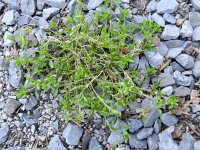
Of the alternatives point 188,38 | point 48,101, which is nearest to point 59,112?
point 48,101

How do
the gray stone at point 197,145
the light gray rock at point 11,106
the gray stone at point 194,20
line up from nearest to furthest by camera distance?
the gray stone at point 197,145 → the light gray rock at point 11,106 → the gray stone at point 194,20

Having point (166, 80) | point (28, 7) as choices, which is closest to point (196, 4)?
point (166, 80)

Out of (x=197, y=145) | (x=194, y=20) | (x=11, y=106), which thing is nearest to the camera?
(x=197, y=145)

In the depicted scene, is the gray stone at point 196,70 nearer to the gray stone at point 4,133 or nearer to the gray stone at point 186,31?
the gray stone at point 186,31

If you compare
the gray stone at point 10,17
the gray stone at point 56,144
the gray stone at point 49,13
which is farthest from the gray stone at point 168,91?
the gray stone at point 10,17

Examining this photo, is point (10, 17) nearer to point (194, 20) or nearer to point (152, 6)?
point (152, 6)

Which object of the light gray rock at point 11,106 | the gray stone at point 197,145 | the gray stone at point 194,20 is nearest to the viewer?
the gray stone at point 197,145

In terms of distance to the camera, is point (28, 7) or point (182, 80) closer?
point (182, 80)
